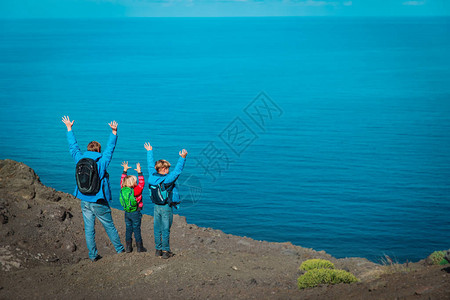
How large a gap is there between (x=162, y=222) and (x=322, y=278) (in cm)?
298

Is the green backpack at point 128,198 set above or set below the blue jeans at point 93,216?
above

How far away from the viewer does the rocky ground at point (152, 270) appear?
8977 millimetres

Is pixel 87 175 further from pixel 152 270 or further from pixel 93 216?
pixel 152 270

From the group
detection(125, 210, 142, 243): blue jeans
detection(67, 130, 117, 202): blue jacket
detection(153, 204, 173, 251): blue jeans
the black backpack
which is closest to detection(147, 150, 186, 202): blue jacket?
detection(153, 204, 173, 251): blue jeans

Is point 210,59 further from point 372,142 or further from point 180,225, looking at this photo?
point 180,225

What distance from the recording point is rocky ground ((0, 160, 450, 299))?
898 cm

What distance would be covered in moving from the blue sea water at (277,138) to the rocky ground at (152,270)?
393 inches

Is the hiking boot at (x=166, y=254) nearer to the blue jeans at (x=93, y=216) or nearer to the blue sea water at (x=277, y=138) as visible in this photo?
the blue jeans at (x=93, y=216)

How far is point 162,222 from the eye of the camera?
34.2ft

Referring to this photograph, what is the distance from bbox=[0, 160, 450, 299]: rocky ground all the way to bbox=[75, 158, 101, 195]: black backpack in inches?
60.5

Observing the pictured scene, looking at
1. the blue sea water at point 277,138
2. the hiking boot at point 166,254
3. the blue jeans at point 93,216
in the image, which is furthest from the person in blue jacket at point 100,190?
the blue sea water at point 277,138

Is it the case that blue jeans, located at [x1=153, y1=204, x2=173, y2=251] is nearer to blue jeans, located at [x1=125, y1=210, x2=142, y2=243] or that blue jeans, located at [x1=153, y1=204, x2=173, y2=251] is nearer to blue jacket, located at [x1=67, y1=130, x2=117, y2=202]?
blue jeans, located at [x1=125, y1=210, x2=142, y2=243]

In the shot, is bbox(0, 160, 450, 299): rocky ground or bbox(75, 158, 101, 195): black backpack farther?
bbox(75, 158, 101, 195): black backpack

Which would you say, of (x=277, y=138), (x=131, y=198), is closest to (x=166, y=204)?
(x=131, y=198)
